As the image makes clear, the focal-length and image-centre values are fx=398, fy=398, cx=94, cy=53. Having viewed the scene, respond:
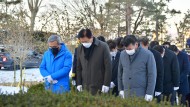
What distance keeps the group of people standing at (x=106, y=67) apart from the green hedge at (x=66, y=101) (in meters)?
1.13

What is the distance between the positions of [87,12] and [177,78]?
25.5 meters

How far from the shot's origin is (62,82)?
6.28 m

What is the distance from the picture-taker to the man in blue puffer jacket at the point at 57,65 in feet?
20.0

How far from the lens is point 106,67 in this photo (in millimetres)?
5895

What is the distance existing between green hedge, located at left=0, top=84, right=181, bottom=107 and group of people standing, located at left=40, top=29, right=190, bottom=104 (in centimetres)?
113

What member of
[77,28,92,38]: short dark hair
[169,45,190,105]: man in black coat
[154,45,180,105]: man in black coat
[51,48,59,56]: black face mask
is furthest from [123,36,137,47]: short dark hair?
[169,45,190,105]: man in black coat

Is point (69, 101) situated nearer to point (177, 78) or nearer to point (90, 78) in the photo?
point (90, 78)

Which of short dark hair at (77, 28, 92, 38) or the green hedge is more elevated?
short dark hair at (77, 28, 92, 38)

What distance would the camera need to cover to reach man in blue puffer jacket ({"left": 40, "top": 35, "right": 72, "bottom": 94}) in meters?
6.11

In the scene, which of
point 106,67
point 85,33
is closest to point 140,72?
point 106,67

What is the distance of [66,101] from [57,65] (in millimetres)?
2533

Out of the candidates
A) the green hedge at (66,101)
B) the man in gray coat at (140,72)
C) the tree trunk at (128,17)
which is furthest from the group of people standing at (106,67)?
the tree trunk at (128,17)

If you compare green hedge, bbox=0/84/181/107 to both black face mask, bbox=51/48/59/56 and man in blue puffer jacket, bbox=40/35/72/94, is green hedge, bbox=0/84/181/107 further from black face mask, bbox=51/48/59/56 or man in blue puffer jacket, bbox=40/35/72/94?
black face mask, bbox=51/48/59/56

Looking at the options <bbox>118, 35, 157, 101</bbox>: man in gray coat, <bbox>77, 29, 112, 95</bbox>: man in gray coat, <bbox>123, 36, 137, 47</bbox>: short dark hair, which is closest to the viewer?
<bbox>123, 36, 137, 47</bbox>: short dark hair
